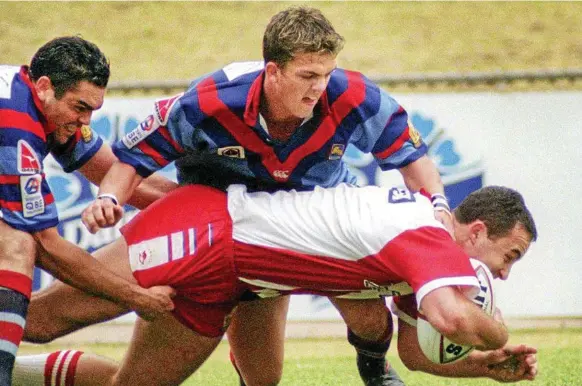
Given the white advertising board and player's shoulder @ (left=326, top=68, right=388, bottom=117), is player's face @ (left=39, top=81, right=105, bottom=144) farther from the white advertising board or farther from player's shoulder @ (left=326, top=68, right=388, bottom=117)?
the white advertising board

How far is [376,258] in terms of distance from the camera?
407 cm

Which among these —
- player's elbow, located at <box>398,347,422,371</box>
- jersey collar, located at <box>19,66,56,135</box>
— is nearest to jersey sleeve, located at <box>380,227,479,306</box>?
player's elbow, located at <box>398,347,422,371</box>

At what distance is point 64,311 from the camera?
4535mm

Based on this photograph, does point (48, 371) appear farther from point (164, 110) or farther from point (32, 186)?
point (164, 110)

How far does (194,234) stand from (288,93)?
624 millimetres

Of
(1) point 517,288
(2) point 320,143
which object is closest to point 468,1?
(1) point 517,288

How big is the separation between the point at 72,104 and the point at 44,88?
0.41 ft

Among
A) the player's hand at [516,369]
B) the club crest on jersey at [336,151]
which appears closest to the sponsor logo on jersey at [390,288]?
the player's hand at [516,369]

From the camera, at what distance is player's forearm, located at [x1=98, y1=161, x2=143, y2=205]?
446cm

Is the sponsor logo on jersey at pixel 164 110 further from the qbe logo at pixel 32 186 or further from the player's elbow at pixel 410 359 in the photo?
the player's elbow at pixel 410 359

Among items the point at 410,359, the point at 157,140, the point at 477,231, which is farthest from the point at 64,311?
the point at 477,231

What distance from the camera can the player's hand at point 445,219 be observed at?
4.39m

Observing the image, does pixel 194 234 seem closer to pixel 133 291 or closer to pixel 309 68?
pixel 133 291

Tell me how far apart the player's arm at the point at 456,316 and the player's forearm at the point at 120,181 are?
126cm
